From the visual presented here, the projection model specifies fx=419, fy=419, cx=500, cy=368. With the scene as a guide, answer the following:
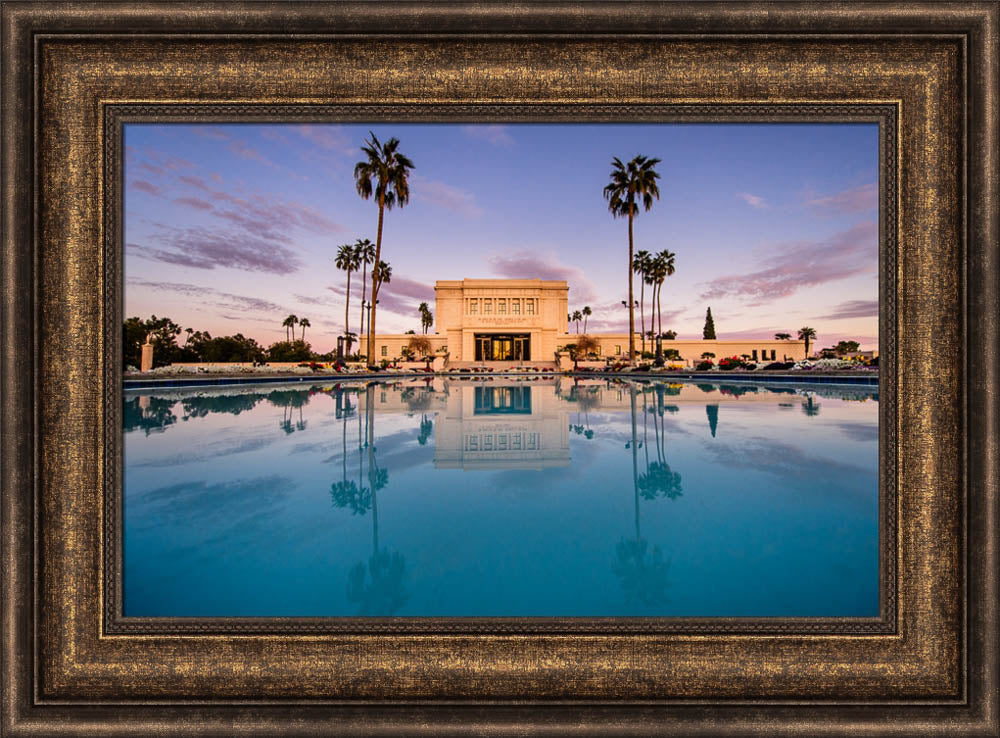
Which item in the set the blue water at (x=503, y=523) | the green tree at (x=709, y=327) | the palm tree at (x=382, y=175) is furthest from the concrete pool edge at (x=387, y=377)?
the green tree at (x=709, y=327)

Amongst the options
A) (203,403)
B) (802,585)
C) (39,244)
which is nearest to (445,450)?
(802,585)

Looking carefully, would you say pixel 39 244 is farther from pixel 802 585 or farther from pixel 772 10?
pixel 802 585

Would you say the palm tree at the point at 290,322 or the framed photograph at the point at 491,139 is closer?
the framed photograph at the point at 491,139

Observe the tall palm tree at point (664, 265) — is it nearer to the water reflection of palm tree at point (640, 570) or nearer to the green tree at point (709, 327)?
the green tree at point (709, 327)

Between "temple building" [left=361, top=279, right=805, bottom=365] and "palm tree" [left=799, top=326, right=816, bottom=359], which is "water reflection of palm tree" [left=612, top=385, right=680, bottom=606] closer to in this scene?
"temple building" [left=361, top=279, right=805, bottom=365]

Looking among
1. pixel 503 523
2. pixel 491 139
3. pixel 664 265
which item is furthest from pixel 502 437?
pixel 664 265

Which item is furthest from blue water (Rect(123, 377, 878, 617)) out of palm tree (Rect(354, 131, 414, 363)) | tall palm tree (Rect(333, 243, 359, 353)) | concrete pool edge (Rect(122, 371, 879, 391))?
tall palm tree (Rect(333, 243, 359, 353))
